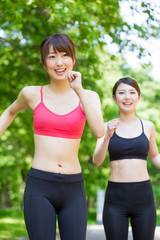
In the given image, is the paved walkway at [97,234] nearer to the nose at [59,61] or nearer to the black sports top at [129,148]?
the black sports top at [129,148]

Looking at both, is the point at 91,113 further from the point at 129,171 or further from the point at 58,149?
the point at 129,171

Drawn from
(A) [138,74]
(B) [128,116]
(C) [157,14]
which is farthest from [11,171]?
(A) [138,74]

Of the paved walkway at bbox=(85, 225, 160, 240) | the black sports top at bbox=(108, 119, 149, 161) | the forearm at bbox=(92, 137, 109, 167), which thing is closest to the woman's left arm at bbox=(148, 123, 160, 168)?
the black sports top at bbox=(108, 119, 149, 161)

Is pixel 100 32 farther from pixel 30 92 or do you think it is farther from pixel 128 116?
pixel 30 92

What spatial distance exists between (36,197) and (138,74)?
65.4 feet

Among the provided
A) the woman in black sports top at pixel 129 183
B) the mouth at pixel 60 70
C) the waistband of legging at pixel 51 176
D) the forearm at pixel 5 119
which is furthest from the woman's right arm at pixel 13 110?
the woman in black sports top at pixel 129 183

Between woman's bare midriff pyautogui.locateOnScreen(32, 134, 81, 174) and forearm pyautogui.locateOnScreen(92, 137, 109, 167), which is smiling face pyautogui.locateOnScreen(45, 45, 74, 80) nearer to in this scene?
woman's bare midriff pyautogui.locateOnScreen(32, 134, 81, 174)

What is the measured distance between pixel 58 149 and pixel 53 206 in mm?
402

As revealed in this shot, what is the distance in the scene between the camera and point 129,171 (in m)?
3.79

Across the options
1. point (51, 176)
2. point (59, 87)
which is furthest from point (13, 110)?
point (51, 176)

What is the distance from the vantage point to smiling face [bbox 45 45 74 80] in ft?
9.60

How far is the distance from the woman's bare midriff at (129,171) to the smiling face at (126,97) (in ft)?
1.77

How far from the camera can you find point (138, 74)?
872 inches

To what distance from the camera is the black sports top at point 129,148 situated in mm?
3834
